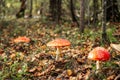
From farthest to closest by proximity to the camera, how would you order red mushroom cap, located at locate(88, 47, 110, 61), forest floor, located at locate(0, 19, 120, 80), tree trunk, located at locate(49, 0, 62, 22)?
tree trunk, located at locate(49, 0, 62, 22)
forest floor, located at locate(0, 19, 120, 80)
red mushroom cap, located at locate(88, 47, 110, 61)

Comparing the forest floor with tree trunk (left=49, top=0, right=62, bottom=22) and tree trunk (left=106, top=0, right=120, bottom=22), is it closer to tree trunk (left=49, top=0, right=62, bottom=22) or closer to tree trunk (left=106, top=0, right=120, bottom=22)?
tree trunk (left=106, top=0, right=120, bottom=22)

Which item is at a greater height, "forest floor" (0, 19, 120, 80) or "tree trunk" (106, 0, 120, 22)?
"tree trunk" (106, 0, 120, 22)

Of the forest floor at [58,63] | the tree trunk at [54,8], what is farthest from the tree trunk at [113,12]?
the forest floor at [58,63]

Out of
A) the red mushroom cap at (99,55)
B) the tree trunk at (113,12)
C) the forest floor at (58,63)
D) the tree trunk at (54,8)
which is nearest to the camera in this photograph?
the red mushroom cap at (99,55)

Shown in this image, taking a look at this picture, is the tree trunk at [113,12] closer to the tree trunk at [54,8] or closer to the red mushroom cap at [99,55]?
the tree trunk at [54,8]

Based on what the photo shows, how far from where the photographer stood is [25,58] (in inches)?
358

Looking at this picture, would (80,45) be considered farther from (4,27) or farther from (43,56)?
(4,27)

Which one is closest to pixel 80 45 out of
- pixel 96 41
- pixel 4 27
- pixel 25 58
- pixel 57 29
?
pixel 96 41

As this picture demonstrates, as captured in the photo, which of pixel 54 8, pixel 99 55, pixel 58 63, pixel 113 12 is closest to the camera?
pixel 99 55

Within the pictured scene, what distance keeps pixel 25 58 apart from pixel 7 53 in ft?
4.66

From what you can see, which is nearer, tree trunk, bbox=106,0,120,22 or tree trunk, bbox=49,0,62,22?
tree trunk, bbox=106,0,120,22

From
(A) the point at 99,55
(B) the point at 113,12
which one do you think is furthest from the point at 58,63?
(B) the point at 113,12

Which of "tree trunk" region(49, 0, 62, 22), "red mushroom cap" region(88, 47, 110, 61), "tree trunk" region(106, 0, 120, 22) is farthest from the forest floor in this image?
"tree trunk" region(49, 0, 62, 22)

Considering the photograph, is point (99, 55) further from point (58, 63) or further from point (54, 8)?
point (54, 8)
